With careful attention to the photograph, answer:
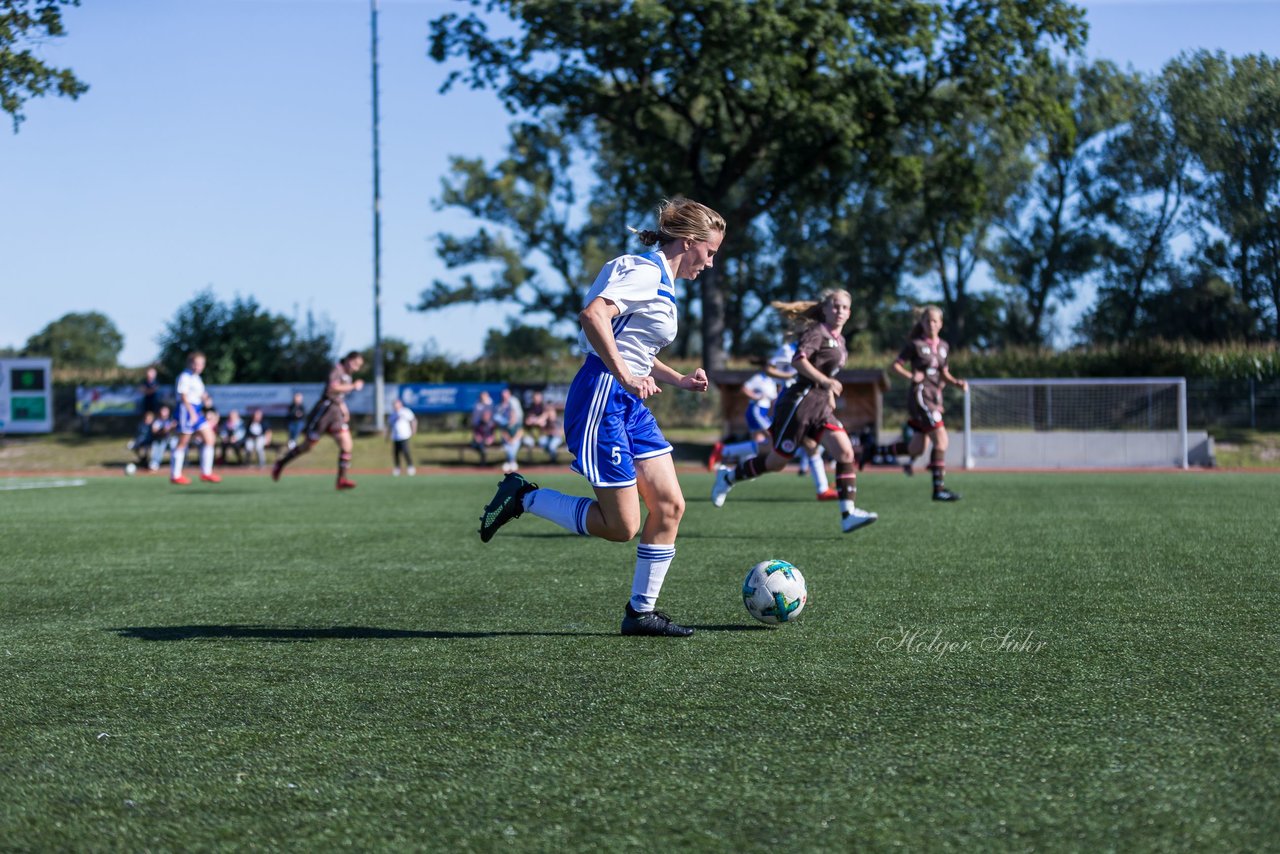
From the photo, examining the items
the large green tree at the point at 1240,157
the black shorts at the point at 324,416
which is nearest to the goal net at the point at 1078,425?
the large green tree at the point at 1240,157

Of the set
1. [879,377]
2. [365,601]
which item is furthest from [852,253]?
[365,601]

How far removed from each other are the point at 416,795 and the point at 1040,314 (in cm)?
5467

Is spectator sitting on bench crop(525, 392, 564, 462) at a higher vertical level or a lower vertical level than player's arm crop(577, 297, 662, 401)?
lower

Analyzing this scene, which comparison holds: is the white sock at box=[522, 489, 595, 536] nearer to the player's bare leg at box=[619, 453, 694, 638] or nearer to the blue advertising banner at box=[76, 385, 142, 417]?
the player's bare leg at box=[619, 453, 694, 638]

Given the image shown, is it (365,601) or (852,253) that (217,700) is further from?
(852,253)

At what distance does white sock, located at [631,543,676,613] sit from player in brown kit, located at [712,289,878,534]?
4.62 m

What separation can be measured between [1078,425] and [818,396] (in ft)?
64.0

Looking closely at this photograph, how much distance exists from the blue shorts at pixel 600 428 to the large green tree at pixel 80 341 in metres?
111

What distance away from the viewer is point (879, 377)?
93.1ft

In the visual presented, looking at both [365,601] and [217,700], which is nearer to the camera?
[217,700]

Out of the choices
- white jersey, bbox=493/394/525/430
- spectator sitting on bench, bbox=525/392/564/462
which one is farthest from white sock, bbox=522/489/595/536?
spectator sitting on bench, bbox=525/392/564/462

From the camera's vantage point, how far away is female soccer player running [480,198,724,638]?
5.16 m

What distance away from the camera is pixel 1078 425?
91.6 feet

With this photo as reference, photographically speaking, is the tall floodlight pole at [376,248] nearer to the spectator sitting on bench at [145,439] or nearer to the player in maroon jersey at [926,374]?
the spectator sitting on bench at [145,439]
